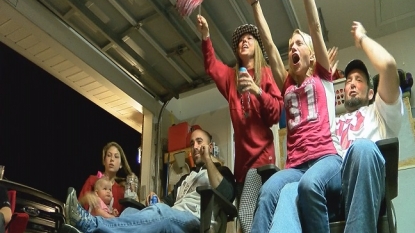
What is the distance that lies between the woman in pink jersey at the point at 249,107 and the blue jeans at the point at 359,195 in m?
0.40

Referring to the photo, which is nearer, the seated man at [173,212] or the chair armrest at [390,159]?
the chair armrest at [390,159]

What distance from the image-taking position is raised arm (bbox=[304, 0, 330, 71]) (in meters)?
1.85

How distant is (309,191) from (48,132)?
3.82 meters

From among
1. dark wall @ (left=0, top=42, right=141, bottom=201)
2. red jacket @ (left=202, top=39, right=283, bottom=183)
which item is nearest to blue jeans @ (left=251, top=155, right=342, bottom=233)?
red jacket @ (left=202, top=39, right=283, bottom=183)

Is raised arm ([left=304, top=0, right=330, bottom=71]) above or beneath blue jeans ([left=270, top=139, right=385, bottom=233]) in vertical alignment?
above

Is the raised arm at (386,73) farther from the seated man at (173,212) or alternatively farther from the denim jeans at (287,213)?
the seated man at (173,212)

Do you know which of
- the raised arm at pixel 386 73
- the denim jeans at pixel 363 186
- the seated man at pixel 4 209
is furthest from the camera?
the seated man at pixel 4 209

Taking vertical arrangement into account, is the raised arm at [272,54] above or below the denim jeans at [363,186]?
above

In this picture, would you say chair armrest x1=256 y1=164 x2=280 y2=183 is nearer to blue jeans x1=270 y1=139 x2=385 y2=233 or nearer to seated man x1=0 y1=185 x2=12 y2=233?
blue jeans x1=270 y1=139 x2=385 y2=233

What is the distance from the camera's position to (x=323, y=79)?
6.19ft

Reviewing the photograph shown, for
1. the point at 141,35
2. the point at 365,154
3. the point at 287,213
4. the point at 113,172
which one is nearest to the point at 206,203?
the point at 287,213

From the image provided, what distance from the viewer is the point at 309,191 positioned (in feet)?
4.92

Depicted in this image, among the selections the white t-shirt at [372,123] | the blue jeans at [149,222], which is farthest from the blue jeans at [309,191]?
the blue jeans at [149,222]

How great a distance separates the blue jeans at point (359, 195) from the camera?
4.54 feet
